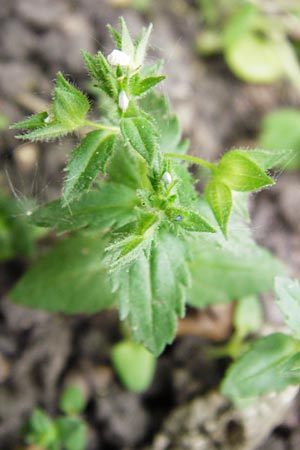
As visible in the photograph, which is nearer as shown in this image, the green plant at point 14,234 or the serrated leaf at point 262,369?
the serrated leaf at point 262,369

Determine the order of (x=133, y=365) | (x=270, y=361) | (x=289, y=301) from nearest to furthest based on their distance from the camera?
(x=289, y=301)
(x=270, y=361)
(x=133, y=365)

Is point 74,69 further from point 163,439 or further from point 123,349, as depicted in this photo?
point 163,439

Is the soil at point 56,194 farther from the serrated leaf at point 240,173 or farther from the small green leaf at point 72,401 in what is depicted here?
the serrated leaf at point 240,173

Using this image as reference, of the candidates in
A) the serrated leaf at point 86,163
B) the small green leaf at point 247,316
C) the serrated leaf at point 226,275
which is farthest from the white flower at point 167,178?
the small green leaf at point 247,316

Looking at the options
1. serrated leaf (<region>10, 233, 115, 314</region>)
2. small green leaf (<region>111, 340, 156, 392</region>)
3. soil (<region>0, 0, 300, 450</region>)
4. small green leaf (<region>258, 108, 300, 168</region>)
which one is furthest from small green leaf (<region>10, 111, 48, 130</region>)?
small green leaf (<region>258, 108, 300, 168</region>)

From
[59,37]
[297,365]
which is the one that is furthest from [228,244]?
[59,37]

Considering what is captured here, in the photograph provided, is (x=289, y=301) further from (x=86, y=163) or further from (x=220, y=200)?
(x=86, y=163)

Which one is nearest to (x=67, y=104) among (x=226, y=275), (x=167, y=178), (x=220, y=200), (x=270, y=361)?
(x=167, y=178)
